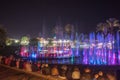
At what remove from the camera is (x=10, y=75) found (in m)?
13.6

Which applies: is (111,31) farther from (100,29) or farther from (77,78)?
(77,78)

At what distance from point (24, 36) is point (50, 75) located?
84.7 m

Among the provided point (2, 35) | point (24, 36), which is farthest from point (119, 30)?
point (24, 36)

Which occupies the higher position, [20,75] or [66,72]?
[66,72]

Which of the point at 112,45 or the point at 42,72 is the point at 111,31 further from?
the point at 42,72

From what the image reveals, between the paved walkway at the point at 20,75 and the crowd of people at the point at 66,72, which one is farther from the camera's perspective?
the paved walkway at the point at 20,75

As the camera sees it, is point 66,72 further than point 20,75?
No

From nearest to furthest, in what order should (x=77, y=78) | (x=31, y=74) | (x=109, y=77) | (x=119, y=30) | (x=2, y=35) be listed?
(x=109, y=77), (x=77, y=78), (x=31, y=74), (x=2, y=35), (x=119, y=30)

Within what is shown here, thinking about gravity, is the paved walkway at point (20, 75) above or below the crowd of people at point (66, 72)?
below

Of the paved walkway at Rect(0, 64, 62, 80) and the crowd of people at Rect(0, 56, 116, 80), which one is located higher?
the crowd of people at Rect(0, 56, 116, 80)

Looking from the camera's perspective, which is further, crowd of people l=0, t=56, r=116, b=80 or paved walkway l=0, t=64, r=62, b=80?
paved walkway l=0, t=64, r=62, b=80

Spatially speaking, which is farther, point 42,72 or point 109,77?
point 42,72

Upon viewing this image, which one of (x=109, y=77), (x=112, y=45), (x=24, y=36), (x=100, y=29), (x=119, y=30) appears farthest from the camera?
(x=24, y=36)

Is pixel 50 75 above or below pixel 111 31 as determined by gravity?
below
